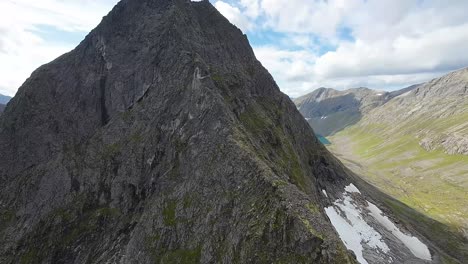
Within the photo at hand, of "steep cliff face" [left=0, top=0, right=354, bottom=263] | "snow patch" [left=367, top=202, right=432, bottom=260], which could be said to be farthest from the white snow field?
"steep cliff face" [left=0, top=0, right=354, bottom=263]

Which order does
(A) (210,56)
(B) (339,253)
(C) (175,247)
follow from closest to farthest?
(B) (339,253) < (C) (175,247) < (A) (210,56)

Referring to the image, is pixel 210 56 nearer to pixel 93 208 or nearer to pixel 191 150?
pixel 191 150

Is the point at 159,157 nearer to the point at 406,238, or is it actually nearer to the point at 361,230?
the point at 361,230

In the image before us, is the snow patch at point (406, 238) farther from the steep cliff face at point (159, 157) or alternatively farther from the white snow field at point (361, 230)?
the steep cliff face at point (159, 157)

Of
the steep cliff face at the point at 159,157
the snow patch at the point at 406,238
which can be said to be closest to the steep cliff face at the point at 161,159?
the steep cliff face at the point at 159,157

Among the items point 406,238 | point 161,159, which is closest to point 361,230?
point 406,238

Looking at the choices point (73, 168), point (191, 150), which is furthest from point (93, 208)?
point (191, 150)
